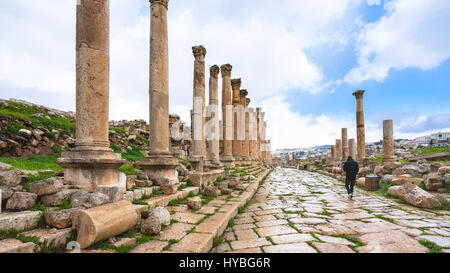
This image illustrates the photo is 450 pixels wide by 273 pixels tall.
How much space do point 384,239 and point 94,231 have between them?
4199mm

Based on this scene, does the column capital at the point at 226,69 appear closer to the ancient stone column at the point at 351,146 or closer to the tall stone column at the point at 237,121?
the tall stone column at the point at 237,121

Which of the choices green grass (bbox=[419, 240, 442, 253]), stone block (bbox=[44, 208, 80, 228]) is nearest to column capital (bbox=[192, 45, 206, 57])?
stone block (bbox=[44, 208, 80, 228])

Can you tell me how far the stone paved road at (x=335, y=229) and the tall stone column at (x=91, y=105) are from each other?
2.54m

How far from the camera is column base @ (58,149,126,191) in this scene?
4.28 meters

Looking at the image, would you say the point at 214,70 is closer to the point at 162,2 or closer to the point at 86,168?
the point at 162,2

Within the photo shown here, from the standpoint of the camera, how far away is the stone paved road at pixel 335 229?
354 centimetres

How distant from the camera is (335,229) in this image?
175 inches

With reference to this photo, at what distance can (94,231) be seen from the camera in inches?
110

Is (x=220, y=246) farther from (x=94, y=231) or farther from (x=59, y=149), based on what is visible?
(x=59, y=149)

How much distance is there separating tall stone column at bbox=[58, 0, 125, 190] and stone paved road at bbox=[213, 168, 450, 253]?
2541 mm

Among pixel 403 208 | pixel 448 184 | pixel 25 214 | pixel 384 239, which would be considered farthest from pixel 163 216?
pixel 448 184

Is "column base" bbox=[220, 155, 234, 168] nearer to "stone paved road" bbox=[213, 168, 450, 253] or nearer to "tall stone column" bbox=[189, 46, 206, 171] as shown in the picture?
"tall stone column" bbox=[189, 46, 206, 171]

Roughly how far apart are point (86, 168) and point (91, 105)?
1176 millimetres

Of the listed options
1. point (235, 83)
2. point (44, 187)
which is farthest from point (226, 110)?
point (44, 187)
